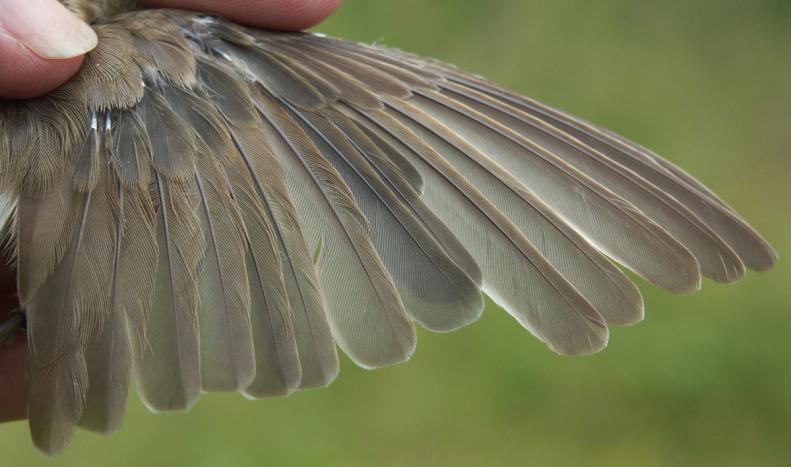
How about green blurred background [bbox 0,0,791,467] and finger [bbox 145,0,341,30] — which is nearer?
finger [bbox 145,0,341,30]

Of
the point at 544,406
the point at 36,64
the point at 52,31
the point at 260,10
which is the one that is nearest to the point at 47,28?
the point at 52,31

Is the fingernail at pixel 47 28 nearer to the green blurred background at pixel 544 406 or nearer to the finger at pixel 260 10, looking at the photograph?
the finger at pixel 260 10

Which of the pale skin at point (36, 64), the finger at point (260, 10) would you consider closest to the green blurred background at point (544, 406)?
the pale skin at point (36, 64)

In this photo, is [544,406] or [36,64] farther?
[544,406]

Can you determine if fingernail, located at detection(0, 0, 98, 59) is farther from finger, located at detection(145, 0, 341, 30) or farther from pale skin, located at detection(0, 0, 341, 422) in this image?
finger, located at detection(145, 0, 341, 30)

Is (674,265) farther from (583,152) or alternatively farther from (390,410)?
(390,410)

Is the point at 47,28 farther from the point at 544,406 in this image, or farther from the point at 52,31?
the point at 544,406

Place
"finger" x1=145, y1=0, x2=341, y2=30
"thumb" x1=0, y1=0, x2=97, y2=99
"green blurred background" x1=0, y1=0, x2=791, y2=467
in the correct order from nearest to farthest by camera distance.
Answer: "thumb" x1=0, y1=0, x2=97, y2=99
"finger" x1=145, y1=0, x2=341, y2=30
"green blurred background" x1=0, y1=0, x2=791, y2=467

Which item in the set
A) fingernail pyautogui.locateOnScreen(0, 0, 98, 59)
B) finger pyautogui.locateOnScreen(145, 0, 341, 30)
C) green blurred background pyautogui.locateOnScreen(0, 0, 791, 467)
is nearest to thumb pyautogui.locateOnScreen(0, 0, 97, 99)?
fingernail pyautogui.locateOnScreen(0, 0, 98, 59)

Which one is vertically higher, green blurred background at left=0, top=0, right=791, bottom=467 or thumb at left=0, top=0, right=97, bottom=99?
thumb at left=0, top=0, right=97, bottom=99
